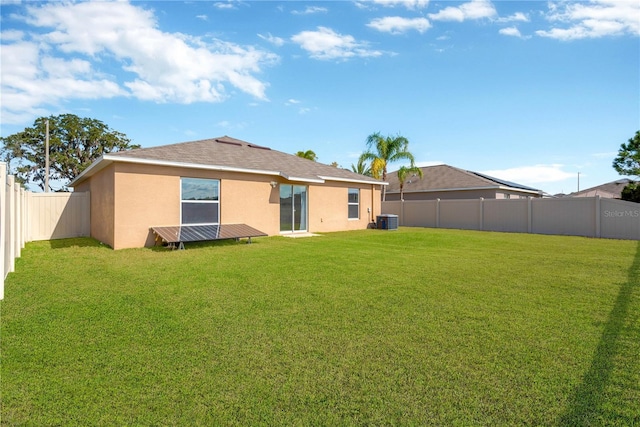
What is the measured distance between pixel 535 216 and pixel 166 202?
17.9 m

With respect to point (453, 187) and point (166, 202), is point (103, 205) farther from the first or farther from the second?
point (453, 187)

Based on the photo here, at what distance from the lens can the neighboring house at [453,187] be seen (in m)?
23.2

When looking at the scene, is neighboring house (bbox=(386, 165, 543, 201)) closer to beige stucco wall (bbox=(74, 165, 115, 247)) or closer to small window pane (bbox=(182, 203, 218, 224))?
small window pane (bbox=(182, 203, 218, 224))

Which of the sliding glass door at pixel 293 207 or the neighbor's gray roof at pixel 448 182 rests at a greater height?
the neighbor's gray roof at pixel 448 182

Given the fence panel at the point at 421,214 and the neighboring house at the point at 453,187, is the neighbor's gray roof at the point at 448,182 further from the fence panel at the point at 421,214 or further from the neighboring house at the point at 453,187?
the fence panel at the point at 421,214

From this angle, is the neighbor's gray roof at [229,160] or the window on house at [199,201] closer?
the neighbor's gray roof at [229,160]

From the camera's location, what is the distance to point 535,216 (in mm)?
17484

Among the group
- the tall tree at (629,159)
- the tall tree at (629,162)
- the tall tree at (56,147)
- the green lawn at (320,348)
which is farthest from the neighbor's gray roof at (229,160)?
the tall tree at (629,159)

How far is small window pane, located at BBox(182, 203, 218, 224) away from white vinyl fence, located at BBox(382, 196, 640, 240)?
577 inches

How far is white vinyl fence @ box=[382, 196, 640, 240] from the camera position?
1477 centimetres

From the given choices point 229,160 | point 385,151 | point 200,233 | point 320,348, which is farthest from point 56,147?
point 320,348

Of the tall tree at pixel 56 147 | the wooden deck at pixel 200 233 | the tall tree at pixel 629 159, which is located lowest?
the wooden deck at pixel 200 233

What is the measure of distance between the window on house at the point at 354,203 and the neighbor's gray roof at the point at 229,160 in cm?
75

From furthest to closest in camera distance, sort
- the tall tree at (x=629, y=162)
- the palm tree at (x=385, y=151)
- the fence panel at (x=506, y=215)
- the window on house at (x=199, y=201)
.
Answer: the palm tree at (x=385, y=151) < the tall tree at (x=629, y=162) < the fence panel at (x=506, y=215) < the window on house at (x=199, y=201)
